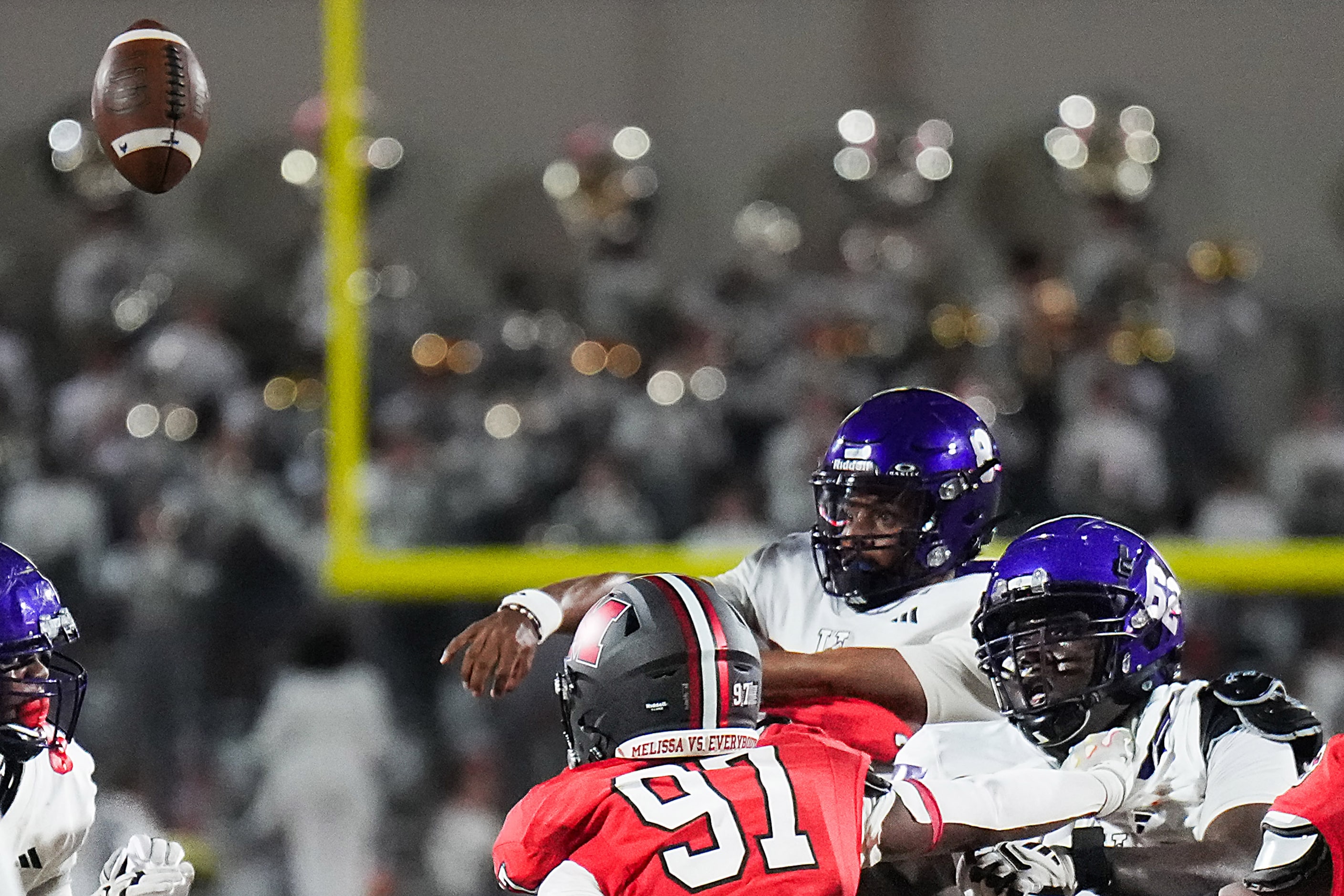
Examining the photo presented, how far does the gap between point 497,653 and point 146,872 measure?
0.65 metres

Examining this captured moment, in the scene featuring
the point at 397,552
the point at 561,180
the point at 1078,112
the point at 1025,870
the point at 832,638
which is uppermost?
the point at 1078,112

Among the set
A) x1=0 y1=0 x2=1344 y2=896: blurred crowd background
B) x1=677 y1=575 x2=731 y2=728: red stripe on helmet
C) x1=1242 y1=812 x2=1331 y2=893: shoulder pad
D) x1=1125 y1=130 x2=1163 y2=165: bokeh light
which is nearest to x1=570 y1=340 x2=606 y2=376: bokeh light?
x1=0 y1=0 x2=1344 y2=896: blurred crowd background

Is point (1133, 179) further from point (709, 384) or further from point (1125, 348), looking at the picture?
point (709, 384)

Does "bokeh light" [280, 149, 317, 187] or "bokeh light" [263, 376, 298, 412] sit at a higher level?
"bokeh light" [280, 149, 317, 187]

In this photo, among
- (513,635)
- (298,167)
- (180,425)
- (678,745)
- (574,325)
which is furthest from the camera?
(298,167)

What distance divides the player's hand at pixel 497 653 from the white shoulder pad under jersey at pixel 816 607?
0.44 m

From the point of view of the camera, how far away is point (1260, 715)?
279 cm

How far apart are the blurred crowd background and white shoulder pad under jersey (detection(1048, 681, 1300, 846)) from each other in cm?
427

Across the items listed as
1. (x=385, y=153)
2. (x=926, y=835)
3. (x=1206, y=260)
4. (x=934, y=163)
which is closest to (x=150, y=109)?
(x=926, y=835)

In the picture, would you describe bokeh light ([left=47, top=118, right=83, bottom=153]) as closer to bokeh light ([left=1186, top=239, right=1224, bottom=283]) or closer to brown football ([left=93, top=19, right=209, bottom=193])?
bokeh light ([left=1186, top=239, right=1224, bottom=283])

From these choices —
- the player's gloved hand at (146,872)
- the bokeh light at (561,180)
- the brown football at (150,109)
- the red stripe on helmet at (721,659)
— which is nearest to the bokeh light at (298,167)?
the bokeh light at (561,180)

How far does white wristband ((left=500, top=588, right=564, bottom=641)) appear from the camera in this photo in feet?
10.8

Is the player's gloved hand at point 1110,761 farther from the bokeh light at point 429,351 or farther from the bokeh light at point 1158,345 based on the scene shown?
the bokeh light at point 429,351

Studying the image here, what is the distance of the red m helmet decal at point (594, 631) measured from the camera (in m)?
2.74
